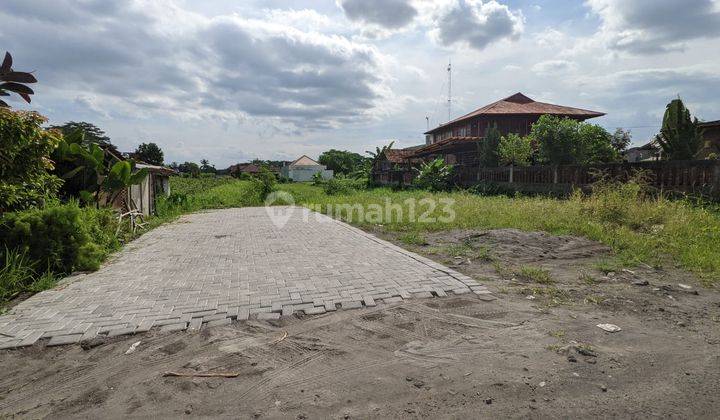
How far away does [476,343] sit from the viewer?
10.6 feet

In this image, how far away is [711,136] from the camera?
1856 centimetres

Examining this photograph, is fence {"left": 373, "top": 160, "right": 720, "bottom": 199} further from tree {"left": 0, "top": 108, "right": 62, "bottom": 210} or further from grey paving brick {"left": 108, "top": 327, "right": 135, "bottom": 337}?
tree {"left": 0, "top": 108, "right": 62, "bottom": 210}

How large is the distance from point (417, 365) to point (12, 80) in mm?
6040

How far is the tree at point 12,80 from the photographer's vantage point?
4848mm

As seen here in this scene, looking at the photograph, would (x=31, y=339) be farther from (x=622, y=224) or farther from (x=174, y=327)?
(x=622, y=224)

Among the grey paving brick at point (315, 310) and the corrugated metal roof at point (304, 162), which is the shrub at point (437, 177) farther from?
the corrugated metal roof at point (304, 162)

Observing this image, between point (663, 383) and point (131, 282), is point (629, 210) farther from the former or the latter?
point (131, 282)

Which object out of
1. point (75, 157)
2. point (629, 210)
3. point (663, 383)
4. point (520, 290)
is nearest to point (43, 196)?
point (75, 157)

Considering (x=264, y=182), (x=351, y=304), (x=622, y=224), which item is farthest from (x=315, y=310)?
(x=264, y=182)

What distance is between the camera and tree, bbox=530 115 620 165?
17422 mm

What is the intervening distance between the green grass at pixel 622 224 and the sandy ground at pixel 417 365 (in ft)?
5.73

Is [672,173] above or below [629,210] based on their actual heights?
above

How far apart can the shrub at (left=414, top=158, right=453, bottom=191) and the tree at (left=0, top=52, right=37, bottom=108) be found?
1937 cm

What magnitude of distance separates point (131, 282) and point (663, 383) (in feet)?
19.1
